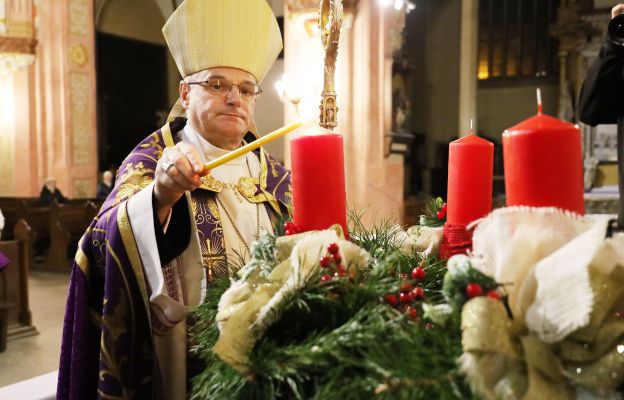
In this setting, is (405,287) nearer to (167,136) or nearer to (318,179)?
(318,179)

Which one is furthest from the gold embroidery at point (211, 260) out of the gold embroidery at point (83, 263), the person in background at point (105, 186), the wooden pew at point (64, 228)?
the person in background at point (105, 186)

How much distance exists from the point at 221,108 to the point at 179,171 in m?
0.65

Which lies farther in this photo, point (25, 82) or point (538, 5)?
point (538, 5)

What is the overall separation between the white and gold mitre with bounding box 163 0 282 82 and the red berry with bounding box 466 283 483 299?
3.98 feet

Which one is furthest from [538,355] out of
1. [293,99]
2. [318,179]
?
[293,99]

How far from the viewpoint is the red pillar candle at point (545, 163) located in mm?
637

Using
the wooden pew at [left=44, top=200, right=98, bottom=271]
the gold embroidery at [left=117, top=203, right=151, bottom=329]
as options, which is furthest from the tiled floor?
the gold embroidery at [left=117, top=203, right=151, bottom=329]

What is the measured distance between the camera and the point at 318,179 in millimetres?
832

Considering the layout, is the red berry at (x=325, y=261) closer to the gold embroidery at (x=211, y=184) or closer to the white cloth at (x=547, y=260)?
the white cloth at (x=547, y=260)

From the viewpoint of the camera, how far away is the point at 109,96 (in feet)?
46.7

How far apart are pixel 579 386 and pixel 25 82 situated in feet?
41.5

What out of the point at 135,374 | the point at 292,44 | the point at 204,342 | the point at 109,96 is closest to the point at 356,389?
the point at 204,342

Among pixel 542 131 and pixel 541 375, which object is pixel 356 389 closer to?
pixel 541 375

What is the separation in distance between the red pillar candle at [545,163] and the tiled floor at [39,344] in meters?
4.75
